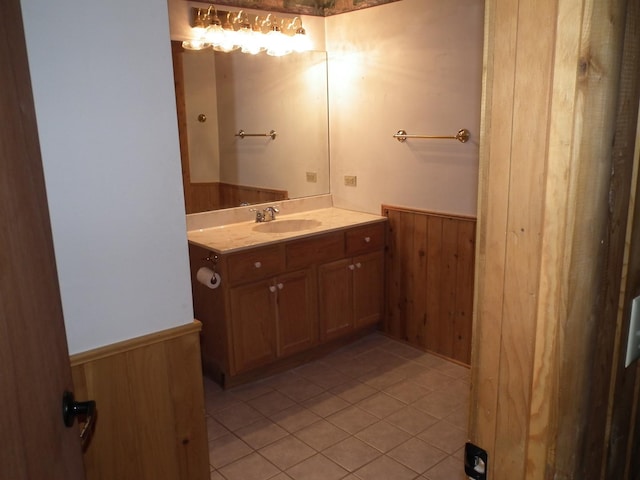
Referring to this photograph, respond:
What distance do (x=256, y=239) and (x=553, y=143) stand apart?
8.12ft

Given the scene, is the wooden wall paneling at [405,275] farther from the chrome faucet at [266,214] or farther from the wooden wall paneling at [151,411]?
the wooden wall paneling at [151,411]

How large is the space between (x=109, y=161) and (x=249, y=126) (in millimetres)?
2068

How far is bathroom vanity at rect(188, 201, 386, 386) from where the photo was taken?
299 cm

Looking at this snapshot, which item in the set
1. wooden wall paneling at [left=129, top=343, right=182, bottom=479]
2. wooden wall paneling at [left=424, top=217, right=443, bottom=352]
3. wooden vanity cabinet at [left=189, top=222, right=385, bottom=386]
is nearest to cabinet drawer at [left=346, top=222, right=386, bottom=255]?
wooden vanity cabinet at [left=189, top=222, right=385, bottom=386]

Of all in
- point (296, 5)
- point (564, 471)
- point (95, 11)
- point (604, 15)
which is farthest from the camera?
point (296, 5)

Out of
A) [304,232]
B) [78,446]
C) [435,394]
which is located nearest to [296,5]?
[304,232]

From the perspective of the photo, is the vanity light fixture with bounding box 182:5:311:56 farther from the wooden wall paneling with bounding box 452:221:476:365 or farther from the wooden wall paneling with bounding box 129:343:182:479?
the wooden wall paneling with bounding box 129:343:182:479

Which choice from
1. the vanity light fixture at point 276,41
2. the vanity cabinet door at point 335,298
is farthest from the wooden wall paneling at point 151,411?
the vanity light fixture at point 276,41

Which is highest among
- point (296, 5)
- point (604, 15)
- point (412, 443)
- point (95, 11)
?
point (296, 5)

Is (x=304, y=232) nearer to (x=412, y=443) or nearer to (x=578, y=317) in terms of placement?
(x=412, y=443)

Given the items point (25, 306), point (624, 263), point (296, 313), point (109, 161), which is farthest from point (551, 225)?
point (296, 313)

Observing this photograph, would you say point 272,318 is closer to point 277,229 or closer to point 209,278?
point 209,278

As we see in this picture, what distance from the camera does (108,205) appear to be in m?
1.65

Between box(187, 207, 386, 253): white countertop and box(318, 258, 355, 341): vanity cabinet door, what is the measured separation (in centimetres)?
26
